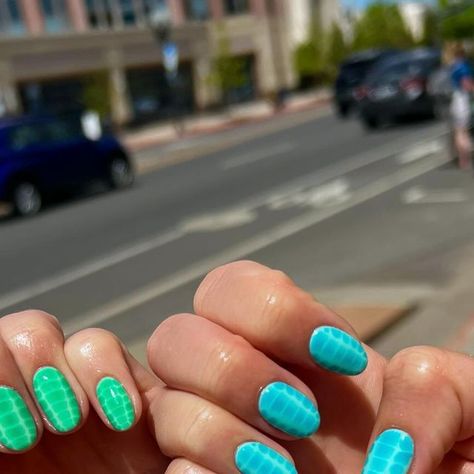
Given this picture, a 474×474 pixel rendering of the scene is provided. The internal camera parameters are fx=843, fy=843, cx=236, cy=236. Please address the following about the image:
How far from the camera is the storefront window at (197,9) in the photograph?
48.7 m

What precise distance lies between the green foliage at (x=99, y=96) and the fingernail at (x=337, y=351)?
3544 cm

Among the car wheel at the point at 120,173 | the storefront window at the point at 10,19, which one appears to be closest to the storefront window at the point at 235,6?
the storefront window at the point at 10,19

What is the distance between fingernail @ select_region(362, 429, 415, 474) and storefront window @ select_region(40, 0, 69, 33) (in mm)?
41885

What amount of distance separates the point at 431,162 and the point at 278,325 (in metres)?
13.2

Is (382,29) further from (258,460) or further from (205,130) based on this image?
(258,460)

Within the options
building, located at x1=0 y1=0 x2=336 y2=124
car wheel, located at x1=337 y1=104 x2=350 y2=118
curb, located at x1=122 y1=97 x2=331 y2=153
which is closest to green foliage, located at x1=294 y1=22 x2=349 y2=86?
building, located at x1=0 y1=0 x2=336 y2=124

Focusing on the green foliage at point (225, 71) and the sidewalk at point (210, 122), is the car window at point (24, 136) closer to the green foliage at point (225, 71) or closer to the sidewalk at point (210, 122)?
the sidewalk at point (210, 122)

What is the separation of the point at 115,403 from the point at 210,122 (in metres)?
40.0

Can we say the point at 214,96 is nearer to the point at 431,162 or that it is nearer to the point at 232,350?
the point at 431,162

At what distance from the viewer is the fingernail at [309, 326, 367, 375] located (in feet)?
3.48

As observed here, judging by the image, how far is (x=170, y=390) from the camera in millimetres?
1121

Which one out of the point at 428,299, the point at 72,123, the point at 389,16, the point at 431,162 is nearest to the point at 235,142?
the point at 72,123

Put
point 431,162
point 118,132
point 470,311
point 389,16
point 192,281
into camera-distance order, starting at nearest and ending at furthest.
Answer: point 470,311, point 192,281, point 431,162, point 118,132, point 389,16

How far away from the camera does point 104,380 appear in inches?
44.0
